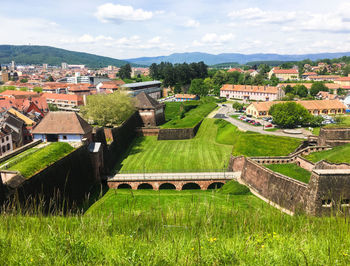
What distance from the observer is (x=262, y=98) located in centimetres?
10244

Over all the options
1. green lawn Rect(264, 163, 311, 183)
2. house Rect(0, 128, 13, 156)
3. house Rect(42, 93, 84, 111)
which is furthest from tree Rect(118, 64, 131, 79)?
green lawn Rect(264, 163, 311, 183)

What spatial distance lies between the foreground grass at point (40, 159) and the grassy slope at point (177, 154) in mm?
12741

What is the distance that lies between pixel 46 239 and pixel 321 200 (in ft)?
75.6

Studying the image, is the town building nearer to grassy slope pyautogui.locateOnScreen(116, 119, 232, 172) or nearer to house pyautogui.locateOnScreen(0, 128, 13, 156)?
grassy slope pyautogui.locateOnScreen(116, 119, 232, 172)

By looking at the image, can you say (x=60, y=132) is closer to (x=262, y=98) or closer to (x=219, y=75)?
(x=262, y=98)

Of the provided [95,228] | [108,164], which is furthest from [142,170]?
[95,228]

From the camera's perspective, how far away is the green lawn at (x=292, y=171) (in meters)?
28.1

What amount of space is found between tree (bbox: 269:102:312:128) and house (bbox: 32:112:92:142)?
3953 centimetres

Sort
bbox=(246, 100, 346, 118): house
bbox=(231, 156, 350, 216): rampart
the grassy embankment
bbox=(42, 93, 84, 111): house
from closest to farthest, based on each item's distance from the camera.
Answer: bbox=(231, 156, 350, 216): rampart < the grassy embankment < bbox=(246, 100, 346, 118): house < bbox=(42, 93, 84, 111): house

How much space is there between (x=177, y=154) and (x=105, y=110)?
15.9 m

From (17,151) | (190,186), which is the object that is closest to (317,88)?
(190,186)

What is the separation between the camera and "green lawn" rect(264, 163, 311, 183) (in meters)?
28.1

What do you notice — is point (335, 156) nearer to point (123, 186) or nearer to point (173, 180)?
point (173, 180)

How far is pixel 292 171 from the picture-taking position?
30125mm
